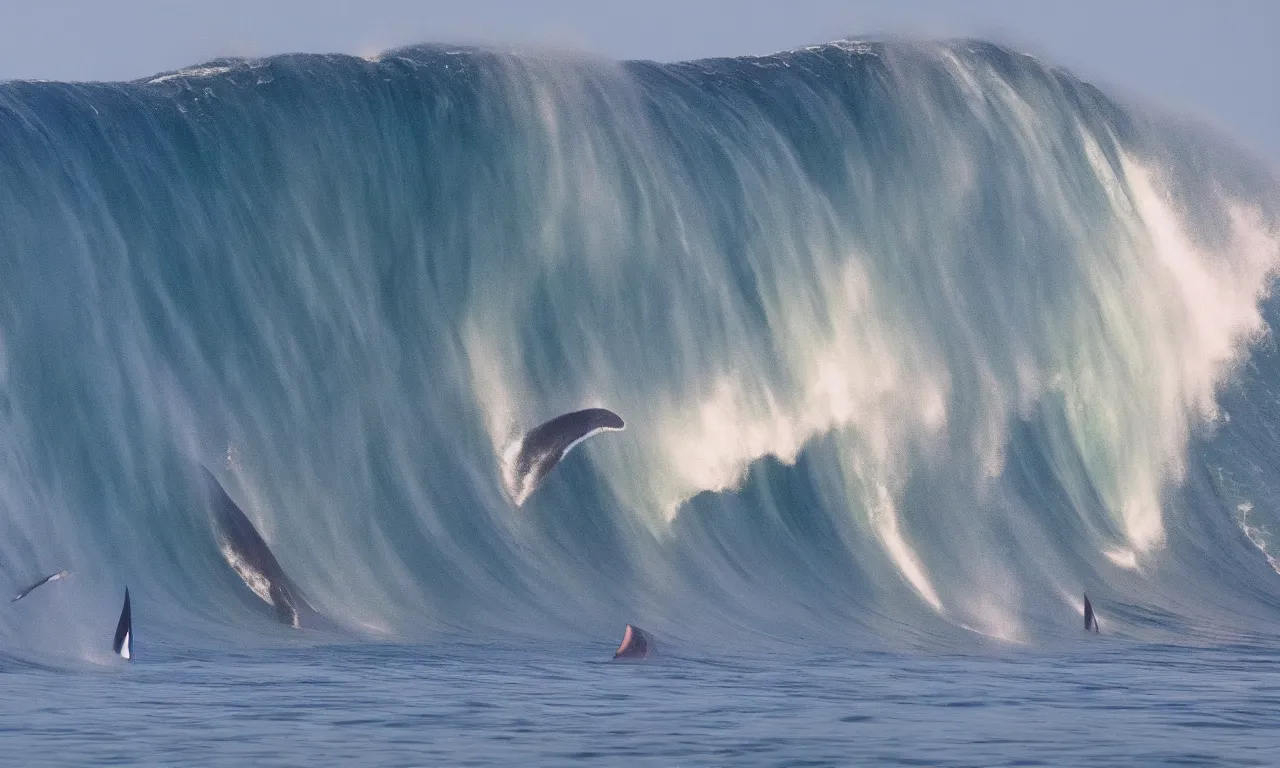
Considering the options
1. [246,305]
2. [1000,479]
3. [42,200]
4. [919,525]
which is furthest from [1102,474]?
[42,200]

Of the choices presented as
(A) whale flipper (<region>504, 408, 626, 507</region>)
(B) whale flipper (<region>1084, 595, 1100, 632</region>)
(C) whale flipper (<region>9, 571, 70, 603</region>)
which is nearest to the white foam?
(A) whale flipper (<region>504, 408, 626, 507</region>)

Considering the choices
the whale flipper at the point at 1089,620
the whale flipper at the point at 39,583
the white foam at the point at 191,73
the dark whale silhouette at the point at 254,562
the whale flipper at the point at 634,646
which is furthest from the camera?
the white foam at the point at 191,73

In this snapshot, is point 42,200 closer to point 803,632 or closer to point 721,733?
point 803,632

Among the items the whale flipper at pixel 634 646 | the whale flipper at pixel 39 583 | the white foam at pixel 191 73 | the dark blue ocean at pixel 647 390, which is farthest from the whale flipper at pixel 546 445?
the white foam at pixel 191 73

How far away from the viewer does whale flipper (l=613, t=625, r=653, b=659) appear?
52.2 ft

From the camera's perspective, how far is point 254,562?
17.2m

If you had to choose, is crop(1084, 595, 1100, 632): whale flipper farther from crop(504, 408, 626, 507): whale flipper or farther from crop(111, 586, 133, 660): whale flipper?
crop(111, 586, 133, 660): whale flipper

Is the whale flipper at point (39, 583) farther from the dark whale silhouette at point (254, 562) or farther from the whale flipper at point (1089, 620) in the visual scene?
the whale flipper at point (1089, 620)

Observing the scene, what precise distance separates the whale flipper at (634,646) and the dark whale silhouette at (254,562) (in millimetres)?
2427

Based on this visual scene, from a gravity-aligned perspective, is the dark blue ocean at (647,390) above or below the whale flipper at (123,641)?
above

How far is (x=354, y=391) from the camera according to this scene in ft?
62.4

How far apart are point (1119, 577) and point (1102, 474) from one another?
1711mm

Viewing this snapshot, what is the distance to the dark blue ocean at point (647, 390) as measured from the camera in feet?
51.9

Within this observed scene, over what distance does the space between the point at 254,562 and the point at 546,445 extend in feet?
11.2
